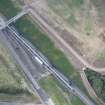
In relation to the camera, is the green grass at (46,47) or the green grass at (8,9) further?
the green grass at (8,9)

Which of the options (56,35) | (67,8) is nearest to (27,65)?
(56,35)

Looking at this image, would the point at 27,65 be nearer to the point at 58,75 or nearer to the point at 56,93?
the point at 58,75

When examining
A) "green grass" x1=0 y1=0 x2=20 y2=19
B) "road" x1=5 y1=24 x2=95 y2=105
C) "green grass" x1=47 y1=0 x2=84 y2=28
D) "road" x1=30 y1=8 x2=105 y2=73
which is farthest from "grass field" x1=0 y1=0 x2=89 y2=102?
"green grass" x1=47 y1=0 x2=84 y2=28

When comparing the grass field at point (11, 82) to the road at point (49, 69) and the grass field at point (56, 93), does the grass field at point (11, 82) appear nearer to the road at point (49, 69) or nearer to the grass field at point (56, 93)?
the road at point (49, 69)

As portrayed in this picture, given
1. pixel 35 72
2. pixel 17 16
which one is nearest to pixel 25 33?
pixel 17 16

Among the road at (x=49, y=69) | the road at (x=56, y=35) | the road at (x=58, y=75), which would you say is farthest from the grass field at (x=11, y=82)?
the road at (x=56, y=35)

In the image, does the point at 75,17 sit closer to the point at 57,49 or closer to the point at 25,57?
the point at 57,49
